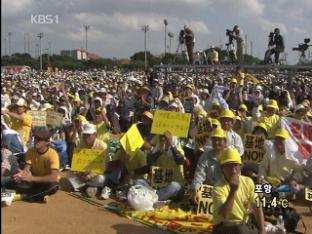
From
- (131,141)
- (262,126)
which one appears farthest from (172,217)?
(262,126)

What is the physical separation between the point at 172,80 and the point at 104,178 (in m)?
12.5

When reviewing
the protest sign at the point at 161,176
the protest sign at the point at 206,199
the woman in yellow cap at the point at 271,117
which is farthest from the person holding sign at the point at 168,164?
the woman in yellow cap at the point at 271,117

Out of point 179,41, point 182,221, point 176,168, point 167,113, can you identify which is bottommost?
point 182,221

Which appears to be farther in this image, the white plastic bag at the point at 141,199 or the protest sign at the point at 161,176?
the protest sign at the point at 161,176

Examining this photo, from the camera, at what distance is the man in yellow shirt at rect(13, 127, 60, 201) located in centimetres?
764

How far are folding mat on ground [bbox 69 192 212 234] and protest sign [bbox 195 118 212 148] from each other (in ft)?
5.05

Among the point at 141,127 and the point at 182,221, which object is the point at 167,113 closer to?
the point at 141,127

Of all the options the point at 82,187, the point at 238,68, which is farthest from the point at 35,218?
the point at 238,68

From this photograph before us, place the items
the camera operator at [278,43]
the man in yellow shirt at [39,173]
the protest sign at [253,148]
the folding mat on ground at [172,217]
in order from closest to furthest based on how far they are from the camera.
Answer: the folding mat on ground at [172,217]
the man in yellow shirt at [39,173]
the protest sign at [253,148]
the camera operator at [278,43]

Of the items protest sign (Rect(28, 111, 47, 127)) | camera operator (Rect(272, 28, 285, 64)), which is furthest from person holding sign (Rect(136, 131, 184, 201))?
camera operator (Rect(272, 28, 285, 64))

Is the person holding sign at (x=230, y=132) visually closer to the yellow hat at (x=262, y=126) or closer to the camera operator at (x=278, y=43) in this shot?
the yellow hat at (x=262, y=126)

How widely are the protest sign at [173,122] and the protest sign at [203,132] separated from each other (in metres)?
0.51

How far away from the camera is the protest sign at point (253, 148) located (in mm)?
8430

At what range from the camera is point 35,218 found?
6965 millimetres
